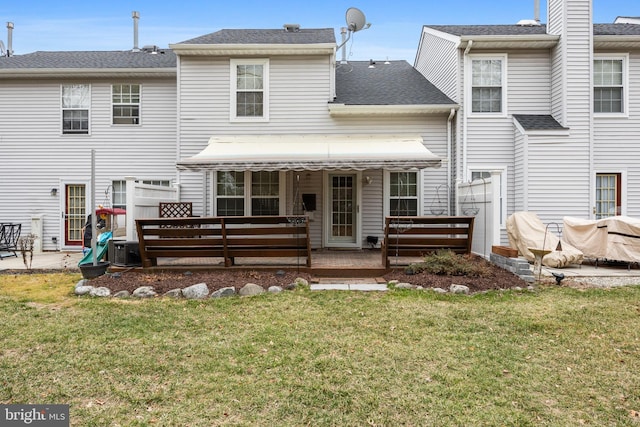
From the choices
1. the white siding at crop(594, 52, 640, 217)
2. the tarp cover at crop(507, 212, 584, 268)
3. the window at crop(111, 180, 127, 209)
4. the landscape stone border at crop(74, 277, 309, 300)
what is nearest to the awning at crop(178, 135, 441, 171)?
the tarp cover at crop(507, 212, 584, 268)

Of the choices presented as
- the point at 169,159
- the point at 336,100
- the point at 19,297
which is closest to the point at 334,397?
the point at 19,297

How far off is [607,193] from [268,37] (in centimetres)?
1202

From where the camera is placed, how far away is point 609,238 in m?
9.48

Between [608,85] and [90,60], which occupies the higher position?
[90,60]

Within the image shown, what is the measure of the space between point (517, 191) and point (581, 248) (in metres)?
2.62

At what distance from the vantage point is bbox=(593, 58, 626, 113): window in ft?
40.3

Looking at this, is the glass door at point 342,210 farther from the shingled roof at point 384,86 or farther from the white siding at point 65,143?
the white siding at point 65,143

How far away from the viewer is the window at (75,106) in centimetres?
1341

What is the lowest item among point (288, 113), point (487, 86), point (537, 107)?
point (288, 113)

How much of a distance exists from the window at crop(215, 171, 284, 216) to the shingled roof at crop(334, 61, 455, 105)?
339 cm

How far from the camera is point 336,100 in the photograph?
12609 mm

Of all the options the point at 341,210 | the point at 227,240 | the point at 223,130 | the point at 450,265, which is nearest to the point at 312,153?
the point at 341,210

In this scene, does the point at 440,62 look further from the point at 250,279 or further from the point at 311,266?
the point at 250,279

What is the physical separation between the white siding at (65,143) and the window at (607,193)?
1387 centimetres
